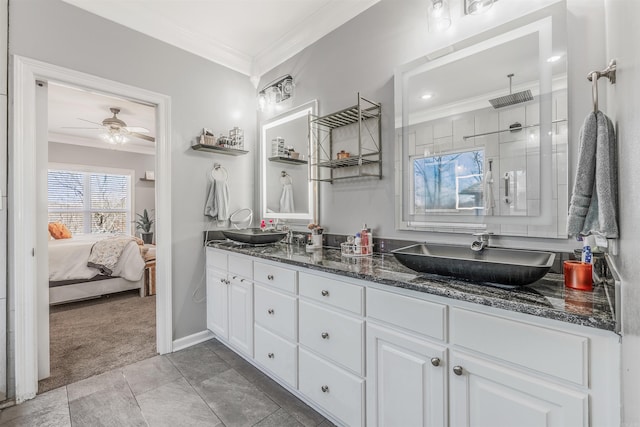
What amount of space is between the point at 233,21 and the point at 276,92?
0.64m

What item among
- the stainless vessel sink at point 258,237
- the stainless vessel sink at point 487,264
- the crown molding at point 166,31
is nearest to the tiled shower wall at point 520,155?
the stainless vessel sink at point 487,264

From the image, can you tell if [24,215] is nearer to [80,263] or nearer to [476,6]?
[80,263]

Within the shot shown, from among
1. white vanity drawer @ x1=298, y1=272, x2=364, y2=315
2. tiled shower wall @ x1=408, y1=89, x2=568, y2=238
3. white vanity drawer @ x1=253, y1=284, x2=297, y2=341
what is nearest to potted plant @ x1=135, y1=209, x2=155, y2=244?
white vanity drawer @ x1=253, y1=284, x2=297, y2=341

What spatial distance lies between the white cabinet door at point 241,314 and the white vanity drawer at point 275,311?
3.5 inches

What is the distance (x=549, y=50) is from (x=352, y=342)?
168 centimetres

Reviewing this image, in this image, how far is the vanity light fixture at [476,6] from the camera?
155 cm

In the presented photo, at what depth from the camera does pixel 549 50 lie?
138cm

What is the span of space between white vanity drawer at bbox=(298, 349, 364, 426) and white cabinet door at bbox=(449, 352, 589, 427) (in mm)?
463

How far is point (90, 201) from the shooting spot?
591 cm

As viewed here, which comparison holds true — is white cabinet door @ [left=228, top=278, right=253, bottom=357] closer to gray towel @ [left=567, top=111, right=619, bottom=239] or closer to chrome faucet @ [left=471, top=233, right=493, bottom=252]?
chrome faucet @ [left=471, top=233, right=493, bottom=252]

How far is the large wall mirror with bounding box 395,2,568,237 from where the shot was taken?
1370 mm

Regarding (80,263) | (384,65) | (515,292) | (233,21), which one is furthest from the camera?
(80,263)

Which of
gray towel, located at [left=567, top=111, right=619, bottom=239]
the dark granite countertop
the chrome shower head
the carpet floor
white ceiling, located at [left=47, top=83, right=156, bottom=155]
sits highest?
white ceiling, located at [left=47, top=83, right=156, bottom=155]

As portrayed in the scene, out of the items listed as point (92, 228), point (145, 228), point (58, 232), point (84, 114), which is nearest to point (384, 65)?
point (84, 114)
